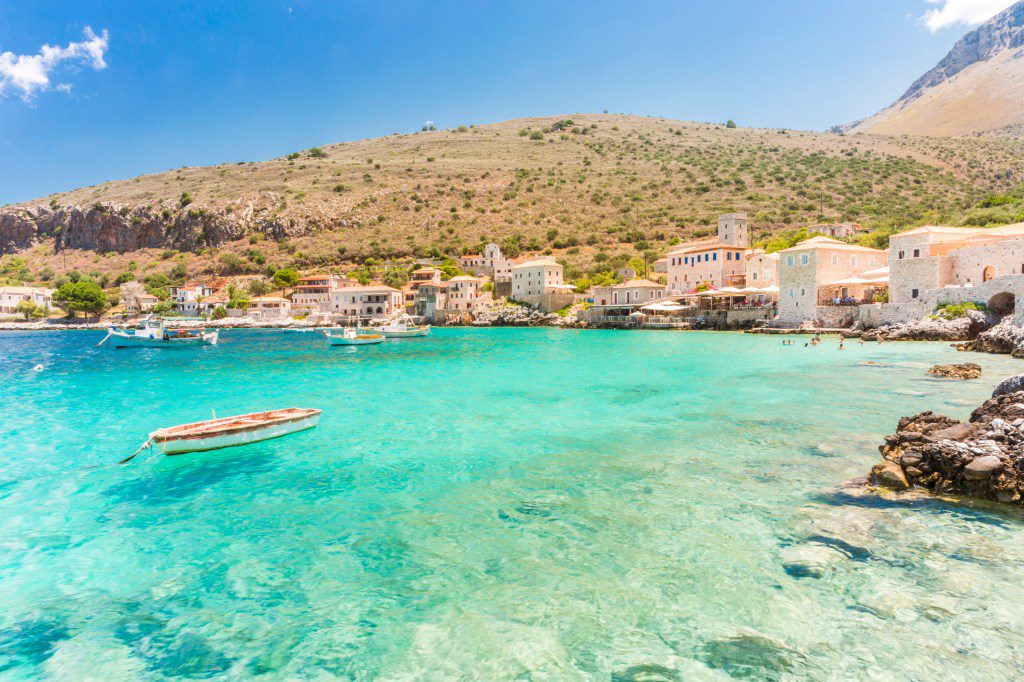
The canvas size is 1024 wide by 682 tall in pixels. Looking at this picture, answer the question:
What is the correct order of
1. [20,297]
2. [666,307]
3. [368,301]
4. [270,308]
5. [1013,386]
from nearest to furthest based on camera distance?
[1013,386] → [666,307] → [368,301] → [270,308] → [20,297]

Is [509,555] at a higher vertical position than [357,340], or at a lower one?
lower

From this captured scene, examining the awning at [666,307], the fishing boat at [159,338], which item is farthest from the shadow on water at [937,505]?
the fishing boat at [159,338]

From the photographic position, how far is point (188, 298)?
79688 mm

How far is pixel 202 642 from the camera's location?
4.84 metres

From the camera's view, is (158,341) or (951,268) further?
(158,341)

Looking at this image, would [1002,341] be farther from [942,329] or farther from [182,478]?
[182,478]

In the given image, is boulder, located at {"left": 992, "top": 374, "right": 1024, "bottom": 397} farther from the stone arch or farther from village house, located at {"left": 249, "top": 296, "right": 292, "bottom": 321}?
village house, located at {"left": 249, "top": 296, "right": 292, "bottom": 321}

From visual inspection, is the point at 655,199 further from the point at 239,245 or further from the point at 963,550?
the point at 963,550

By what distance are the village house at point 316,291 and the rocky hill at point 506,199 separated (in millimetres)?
7632

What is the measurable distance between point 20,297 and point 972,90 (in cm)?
20063

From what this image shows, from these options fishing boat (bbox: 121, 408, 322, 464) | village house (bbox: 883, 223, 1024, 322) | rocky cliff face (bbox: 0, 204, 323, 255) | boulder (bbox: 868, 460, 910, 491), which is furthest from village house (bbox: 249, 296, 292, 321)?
boulder (bbox: 868, 460, 910, 491)

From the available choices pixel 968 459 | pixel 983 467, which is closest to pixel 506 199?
pixel 968 459

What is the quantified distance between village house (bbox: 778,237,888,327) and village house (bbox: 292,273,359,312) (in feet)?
194

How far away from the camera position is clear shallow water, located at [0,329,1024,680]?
15.0 feet
